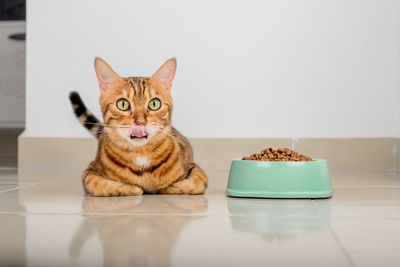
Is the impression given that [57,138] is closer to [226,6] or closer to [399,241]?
[226,6]

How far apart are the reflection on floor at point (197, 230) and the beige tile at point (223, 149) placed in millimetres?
973

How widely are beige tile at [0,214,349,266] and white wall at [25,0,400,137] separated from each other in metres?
1.51

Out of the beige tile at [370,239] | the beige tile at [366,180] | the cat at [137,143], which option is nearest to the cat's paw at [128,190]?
the cat at [137,143]

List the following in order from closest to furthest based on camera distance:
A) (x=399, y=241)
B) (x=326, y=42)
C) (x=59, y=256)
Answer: (x=59, y=256)
(x=399, y=241)
(x=326, y=42)

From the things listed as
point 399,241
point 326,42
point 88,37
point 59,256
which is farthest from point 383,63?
point 59,256

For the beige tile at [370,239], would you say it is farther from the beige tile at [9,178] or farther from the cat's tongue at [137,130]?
the beige tile at [9,178]

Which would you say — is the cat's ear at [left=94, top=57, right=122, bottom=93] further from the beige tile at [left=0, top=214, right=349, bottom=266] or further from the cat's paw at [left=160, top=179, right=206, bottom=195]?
the beige tile at [left=0, top=214, right=349, bottom=266]

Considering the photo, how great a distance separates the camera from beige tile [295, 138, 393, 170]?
2537mm

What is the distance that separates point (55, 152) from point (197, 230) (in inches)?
71.4

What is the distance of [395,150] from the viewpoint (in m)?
2.55

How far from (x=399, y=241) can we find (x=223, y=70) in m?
1.79

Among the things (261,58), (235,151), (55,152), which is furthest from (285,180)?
(55,152)

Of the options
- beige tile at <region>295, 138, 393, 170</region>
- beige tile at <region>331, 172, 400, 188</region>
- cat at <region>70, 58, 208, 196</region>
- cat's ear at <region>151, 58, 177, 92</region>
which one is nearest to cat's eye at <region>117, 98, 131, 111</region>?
cat at <region>70, 58, 208, 196</region>

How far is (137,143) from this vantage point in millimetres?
1417
